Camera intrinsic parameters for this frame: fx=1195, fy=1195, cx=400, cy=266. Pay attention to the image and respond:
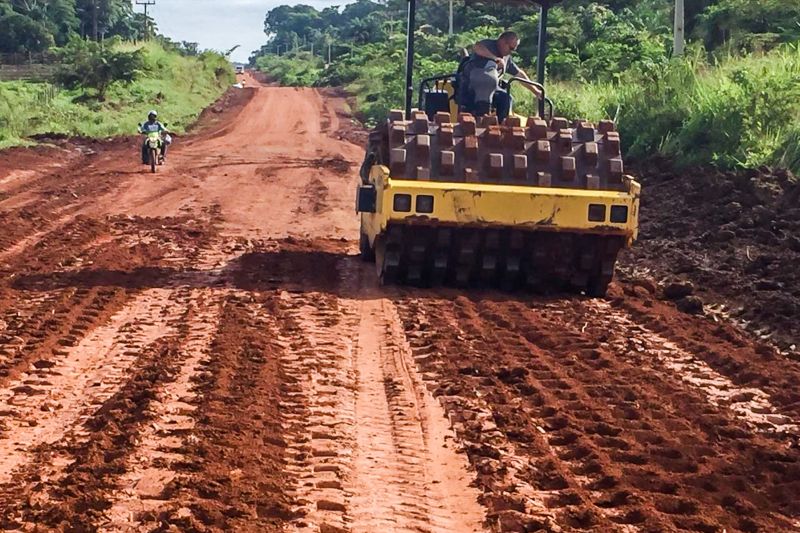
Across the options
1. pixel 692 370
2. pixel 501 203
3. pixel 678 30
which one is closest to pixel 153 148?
pixel 678 30

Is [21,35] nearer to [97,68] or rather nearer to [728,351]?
[97,68]

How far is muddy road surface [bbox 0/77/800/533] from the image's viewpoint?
4.69 meters

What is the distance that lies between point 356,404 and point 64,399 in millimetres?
1548

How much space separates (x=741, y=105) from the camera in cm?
1527

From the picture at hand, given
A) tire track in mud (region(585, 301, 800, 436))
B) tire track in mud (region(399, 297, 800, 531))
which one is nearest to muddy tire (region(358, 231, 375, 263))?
tire track in mud (region(585, 301, 800, 436))

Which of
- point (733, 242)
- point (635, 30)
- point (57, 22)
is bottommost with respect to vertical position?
point (733, 242)

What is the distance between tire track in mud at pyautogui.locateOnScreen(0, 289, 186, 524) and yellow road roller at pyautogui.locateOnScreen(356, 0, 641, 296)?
6.57 feet

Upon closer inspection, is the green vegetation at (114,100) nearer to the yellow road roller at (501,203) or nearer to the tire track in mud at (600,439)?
the yellow road roller at (501,203)

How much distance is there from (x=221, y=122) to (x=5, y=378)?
3271cm

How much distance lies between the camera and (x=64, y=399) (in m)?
6.34

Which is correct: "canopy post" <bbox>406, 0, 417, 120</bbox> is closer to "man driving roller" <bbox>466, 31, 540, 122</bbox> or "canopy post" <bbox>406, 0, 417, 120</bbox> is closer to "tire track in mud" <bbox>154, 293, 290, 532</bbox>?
"man driving roller" <bbox>466, 31, 540, 122</bbox>

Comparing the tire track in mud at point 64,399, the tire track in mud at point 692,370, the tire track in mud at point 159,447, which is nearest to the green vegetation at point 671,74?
the tire track in mud at point 692,370

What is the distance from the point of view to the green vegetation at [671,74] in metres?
14.8

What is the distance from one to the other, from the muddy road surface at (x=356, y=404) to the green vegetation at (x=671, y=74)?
3.86 metres
